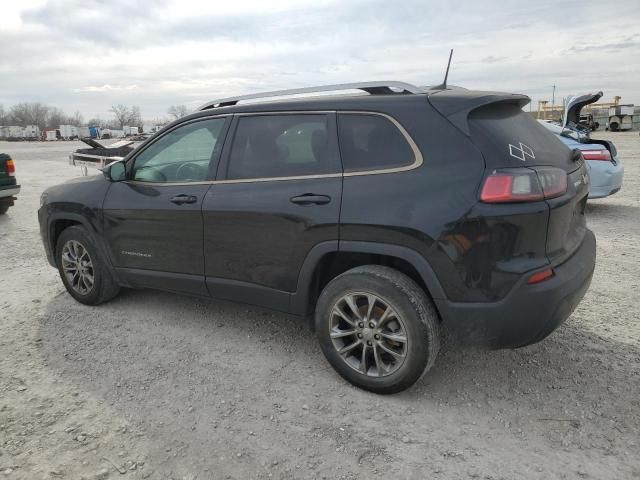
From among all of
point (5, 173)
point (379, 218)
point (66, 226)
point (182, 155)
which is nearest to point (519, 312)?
point (379, 218)

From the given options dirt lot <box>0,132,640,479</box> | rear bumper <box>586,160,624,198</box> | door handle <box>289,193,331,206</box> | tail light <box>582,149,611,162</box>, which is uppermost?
tail light <box>582,149,611,162</box>

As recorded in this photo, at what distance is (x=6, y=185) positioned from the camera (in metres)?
9.40

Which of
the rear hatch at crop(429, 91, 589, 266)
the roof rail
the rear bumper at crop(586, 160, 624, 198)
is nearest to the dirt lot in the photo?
the rear hatch at crop(429, 91, 589, 266)

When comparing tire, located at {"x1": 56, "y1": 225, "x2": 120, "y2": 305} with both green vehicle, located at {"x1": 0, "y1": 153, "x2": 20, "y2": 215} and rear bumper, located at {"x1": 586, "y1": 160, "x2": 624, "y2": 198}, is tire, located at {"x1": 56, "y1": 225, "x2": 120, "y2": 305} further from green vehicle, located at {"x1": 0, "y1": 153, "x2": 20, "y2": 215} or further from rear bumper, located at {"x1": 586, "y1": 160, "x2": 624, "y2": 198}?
rear bumper, located at {"x1": 586, "y1": 160, "x2": 624, "y2": 198}

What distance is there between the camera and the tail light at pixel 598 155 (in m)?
7.91

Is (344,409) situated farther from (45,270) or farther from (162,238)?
(45,270)

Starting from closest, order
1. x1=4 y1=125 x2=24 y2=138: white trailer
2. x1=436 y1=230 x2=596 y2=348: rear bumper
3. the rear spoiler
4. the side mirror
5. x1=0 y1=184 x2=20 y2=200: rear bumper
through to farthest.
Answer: x1=436 y1=230 x2=596 y2=348: rear bumper < the rear spoiler < the side mirror < x1=0 y1=184 x2=20 y2=200: rear bumper < x1=4 y1=125 x2=24 y2=138: white trailer

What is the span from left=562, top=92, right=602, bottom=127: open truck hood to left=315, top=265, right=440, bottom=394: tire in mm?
7386

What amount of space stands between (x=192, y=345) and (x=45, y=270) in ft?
9.77

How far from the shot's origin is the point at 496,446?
2568 mm

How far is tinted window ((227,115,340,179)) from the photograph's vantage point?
317cm

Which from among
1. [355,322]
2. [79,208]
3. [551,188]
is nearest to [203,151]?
[79,208]

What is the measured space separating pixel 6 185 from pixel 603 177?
10.4 metres

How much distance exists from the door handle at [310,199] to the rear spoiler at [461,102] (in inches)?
32.4
